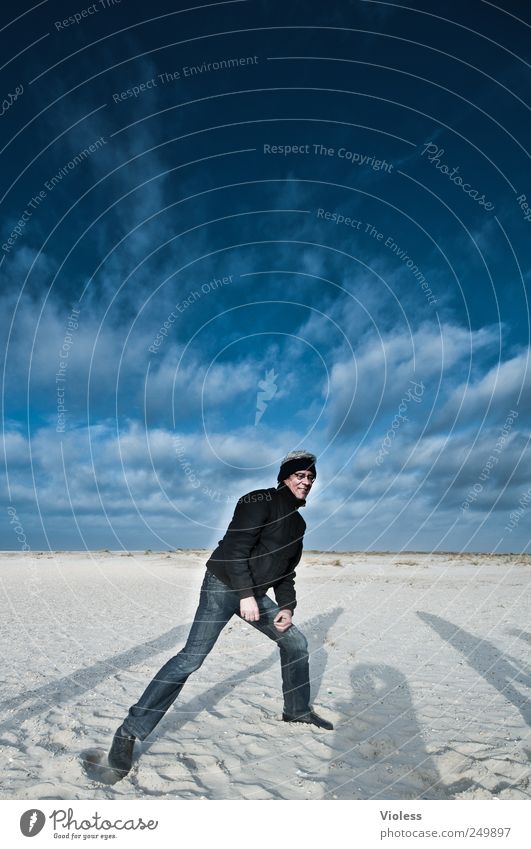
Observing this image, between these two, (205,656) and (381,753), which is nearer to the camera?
(205,656)

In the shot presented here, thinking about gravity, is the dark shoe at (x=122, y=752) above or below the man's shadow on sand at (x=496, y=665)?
above

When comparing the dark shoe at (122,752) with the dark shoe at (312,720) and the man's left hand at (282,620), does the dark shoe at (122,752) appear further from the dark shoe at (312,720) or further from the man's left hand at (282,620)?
the dark shoe at (312,720)

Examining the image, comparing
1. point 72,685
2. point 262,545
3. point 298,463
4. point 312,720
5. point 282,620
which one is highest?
point 298,463

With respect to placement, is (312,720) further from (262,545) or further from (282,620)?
(262,545)

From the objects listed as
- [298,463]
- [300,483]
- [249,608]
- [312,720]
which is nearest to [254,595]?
[249,608]

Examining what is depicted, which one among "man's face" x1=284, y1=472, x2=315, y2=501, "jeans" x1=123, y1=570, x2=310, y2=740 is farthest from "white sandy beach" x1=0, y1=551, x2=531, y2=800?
"man's face" x1=284, y1=472, x2=315, y2=501

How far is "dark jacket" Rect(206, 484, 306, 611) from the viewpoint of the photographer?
5.72 metres

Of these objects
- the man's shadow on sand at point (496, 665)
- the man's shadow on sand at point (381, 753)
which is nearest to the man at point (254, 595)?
the man's shadow on sand at point (381, 753)

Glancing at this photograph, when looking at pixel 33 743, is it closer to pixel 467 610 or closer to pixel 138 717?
pixel 138 717

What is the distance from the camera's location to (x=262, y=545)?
6.05 metres

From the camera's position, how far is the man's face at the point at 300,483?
20.4 feet

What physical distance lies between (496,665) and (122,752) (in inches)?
305

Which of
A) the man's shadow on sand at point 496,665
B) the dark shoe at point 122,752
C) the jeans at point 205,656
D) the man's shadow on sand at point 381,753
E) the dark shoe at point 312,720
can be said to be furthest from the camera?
the man's shadow on sand at point 496,665

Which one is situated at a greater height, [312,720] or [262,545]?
[262,545]
